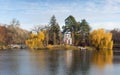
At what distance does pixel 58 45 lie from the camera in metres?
70.6

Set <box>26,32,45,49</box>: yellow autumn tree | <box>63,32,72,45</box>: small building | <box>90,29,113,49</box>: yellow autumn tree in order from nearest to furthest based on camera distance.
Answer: <box>26,32,45,49</box>: yellow autumn tree < <box>90,29,113,49</box>: yellow autumn tree < <box>63,32,72,45</box>: small building

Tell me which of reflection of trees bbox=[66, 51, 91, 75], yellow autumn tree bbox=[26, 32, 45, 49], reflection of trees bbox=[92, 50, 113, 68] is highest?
yellow autumn tree bbox=[26, 32, 45, 49]

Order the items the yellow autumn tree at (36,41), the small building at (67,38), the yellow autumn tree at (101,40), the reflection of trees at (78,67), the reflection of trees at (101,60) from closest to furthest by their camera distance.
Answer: the reflection of trees at (78,67) < the reflection of trees at (101,60) < the yellow autumn tree at (36,41) < the yellow autumn tree at (101,40) < the small building at (67,38)

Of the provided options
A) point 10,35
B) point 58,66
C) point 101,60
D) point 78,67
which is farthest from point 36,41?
point 78,67

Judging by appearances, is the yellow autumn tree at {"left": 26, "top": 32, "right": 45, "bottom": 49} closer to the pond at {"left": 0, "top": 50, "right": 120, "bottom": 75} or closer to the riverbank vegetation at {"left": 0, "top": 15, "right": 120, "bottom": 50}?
the riverbank vegetation at {"left": 0, "top": 15, "right": 120, "bottom": 50}

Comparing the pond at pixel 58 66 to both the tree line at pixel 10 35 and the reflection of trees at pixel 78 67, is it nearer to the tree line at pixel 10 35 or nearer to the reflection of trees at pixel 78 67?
the reflection of trees at pixel 78 67

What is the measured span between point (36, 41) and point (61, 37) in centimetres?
912

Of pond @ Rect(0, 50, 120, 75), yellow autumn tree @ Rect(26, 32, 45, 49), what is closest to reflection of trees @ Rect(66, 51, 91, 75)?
pond @ Rect(0, 50, 120, 75)

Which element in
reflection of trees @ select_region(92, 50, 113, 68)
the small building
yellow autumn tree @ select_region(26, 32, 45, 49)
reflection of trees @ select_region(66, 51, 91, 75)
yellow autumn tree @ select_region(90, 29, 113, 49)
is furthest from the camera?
the small building

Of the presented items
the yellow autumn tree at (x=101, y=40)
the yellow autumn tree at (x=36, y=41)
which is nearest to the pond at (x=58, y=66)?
the yellow autumn tree at (x=36, y=41)

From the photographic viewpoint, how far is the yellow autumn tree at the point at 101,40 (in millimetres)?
67312

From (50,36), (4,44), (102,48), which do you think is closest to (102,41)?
(102,48)

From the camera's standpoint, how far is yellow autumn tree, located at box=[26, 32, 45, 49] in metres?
67.0

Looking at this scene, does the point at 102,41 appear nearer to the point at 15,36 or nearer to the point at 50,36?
the point at 50,36
